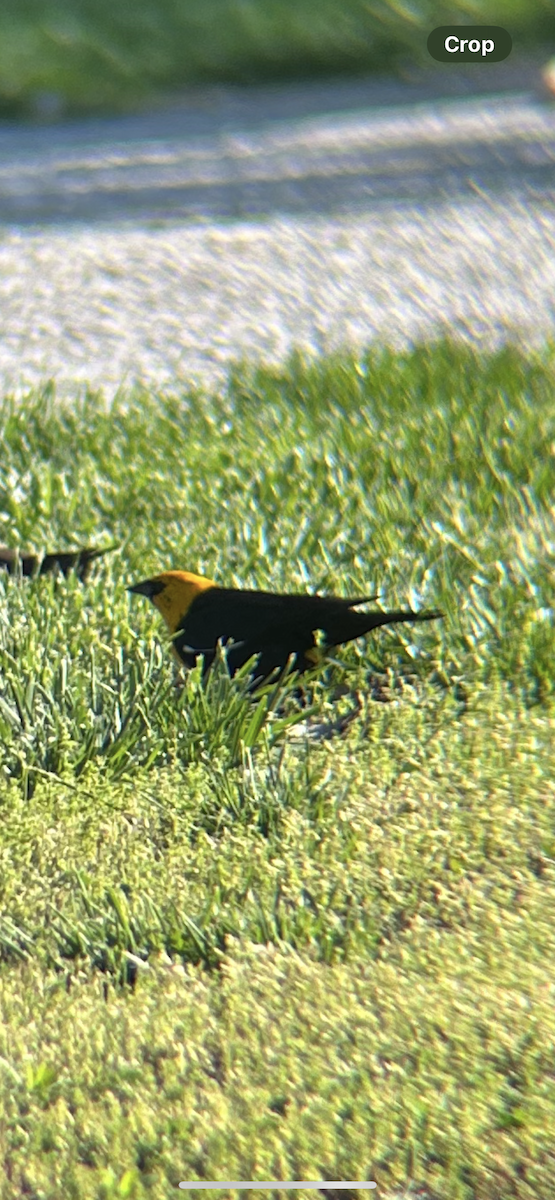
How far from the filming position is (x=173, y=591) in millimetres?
3350

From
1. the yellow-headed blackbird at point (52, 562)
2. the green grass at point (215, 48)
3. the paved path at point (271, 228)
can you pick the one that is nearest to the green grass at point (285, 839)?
the yellow-headed blackbird at point (52, 562)

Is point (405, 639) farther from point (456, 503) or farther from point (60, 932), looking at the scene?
point (60, 932)

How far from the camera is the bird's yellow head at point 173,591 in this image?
3.29 metres

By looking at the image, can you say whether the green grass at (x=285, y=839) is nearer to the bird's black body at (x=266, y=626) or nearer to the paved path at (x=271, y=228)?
the bird's black body at (x=266, y=626)

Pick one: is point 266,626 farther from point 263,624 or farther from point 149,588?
point 149,588

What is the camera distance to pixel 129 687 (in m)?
3.17

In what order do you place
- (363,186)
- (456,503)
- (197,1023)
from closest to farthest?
1. (197,1023)
2. (456,503)
3. (363,186)

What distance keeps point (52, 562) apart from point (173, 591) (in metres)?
0.51

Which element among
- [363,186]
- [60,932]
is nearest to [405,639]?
[60,932]

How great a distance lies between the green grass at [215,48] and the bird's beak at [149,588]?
5.13m

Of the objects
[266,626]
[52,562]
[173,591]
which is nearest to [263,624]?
[266,626]

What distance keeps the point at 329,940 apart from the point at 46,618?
4.18ft

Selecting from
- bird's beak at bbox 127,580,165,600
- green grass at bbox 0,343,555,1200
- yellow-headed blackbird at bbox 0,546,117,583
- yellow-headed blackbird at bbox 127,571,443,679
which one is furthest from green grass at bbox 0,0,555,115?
yellow-headed blackbird at bbox 127,571,443,679

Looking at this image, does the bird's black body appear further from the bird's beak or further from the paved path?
the paved path
